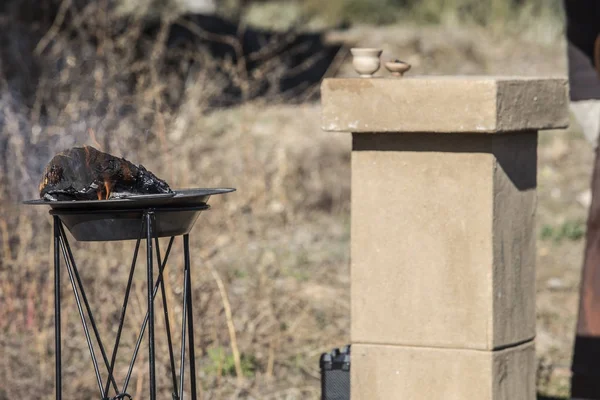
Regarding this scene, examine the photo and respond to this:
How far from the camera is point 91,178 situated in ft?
10.6

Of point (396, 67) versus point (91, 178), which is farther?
point (396, 67)

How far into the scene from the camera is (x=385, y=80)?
357cm

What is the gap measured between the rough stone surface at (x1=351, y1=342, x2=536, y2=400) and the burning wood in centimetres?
96

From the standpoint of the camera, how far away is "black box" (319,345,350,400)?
4070 mm

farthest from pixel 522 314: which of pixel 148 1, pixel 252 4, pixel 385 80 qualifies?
pixel 252 4

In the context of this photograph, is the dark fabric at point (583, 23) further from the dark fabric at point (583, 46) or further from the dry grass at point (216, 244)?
the dry grass at point (216, 244)

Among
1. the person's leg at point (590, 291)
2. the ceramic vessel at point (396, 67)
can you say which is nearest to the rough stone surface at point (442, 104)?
the ceramic vessel at point (396, 67)

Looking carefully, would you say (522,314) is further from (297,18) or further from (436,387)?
(297,18)

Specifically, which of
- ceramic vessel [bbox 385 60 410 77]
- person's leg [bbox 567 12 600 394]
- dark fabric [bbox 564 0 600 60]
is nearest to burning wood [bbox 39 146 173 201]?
ceramic vessel [bbox 385 60 410 77]

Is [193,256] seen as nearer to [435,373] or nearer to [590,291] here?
[590,291]

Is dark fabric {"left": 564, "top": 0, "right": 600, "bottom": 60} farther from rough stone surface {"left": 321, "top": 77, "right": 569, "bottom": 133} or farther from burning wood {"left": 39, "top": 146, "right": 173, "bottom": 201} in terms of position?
burning wood {"left": 39, "top": 146, "right": 173, "bottom": 201}

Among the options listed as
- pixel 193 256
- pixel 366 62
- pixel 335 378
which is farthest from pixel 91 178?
pixel 193 256

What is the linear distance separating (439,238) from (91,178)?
3.80 ft

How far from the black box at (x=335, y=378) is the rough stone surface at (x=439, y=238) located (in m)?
0.43
